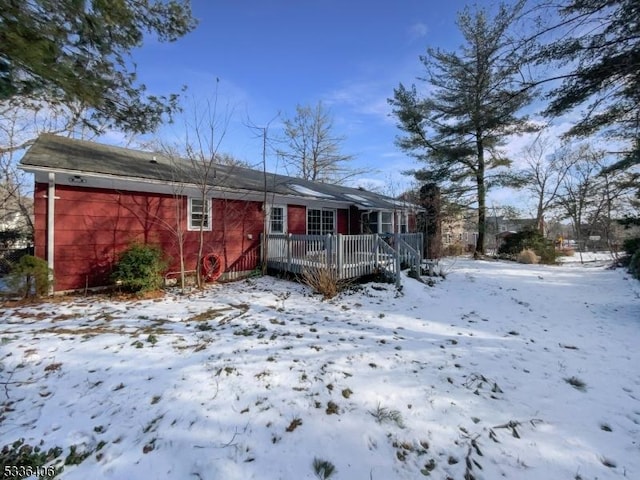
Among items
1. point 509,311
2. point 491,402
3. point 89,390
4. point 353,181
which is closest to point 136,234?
point 89,390

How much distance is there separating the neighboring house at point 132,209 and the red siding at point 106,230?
18 mm

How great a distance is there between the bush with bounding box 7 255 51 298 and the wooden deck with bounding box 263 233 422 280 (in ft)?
18.5

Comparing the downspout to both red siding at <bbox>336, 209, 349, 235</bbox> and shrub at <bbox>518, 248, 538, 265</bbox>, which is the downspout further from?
shrub at <bbox>518, 248, 538, 265</bbox>

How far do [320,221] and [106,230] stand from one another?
765 cm

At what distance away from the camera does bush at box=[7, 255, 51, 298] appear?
228 inches

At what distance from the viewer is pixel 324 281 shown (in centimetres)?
688

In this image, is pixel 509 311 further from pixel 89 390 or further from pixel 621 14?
pixel 89 390

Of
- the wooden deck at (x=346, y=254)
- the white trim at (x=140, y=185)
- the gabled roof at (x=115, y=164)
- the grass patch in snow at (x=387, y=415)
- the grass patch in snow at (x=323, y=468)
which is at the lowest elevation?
the grass patch in snow at (x=323, y=468)

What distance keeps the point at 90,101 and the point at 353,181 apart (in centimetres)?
2313

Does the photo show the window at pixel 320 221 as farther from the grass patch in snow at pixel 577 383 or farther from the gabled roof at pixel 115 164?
the grass patch in snow at pixel 577 383

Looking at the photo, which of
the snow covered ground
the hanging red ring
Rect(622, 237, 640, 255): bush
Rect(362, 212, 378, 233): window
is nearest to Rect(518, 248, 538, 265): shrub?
Rect(622, 237, 640, 255): bush

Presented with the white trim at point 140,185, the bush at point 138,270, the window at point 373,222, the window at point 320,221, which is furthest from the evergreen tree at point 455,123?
the bush at point 138,270

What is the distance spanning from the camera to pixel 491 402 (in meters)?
2.88

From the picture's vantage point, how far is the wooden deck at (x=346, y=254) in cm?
752
